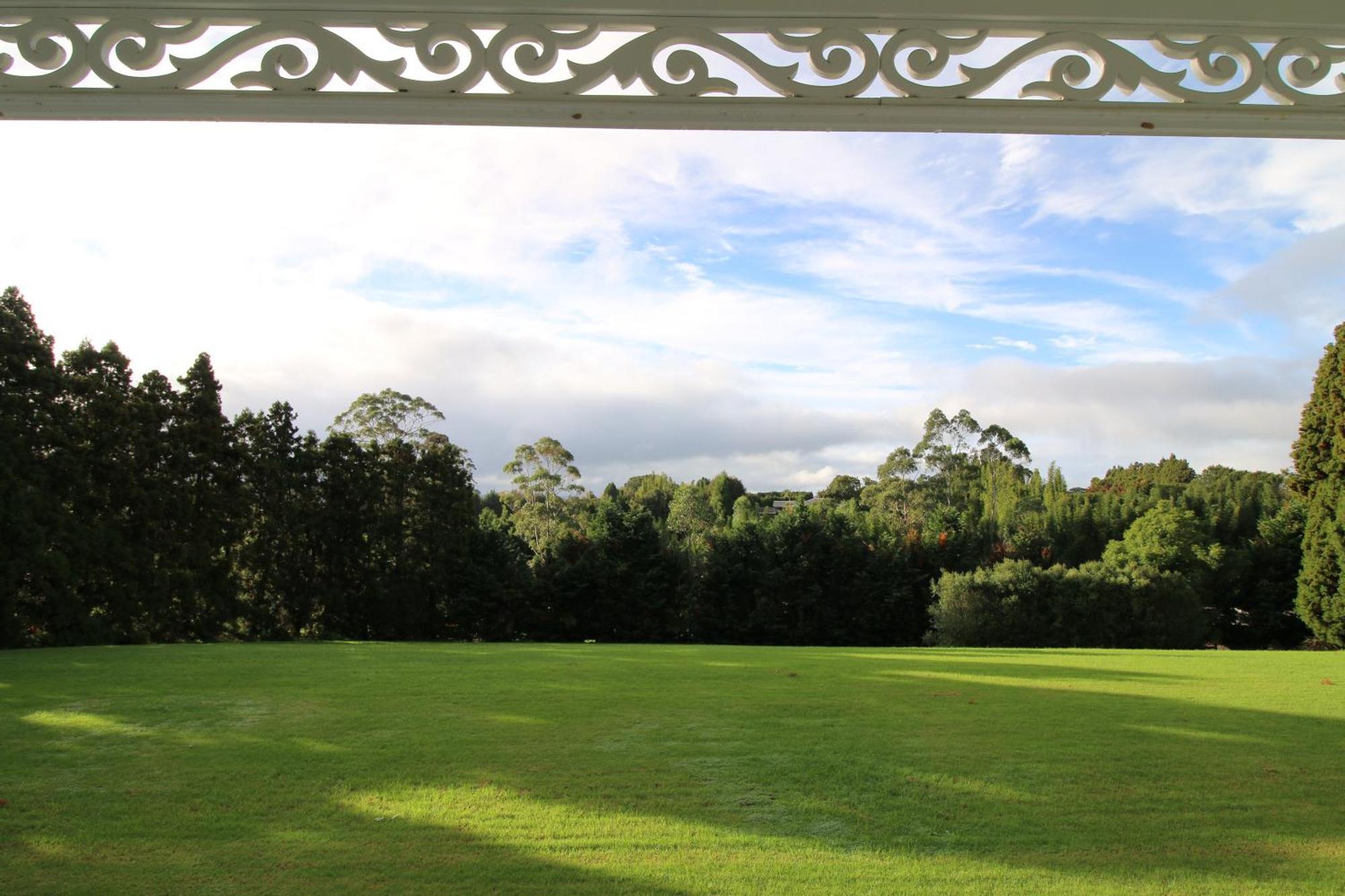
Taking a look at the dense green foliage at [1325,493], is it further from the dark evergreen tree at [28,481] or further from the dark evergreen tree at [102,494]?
the dark evergreen tree at [28,481]

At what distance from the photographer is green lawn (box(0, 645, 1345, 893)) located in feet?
11.1

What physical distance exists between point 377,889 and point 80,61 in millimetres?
2735

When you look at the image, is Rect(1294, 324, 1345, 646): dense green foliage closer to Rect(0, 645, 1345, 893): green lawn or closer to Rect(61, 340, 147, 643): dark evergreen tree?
Rect(0, 645, 1345, 893): green lawn

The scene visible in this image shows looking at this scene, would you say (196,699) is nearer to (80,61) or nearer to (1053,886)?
(80,61)

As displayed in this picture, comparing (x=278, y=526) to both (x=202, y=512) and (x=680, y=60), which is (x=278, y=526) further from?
(x=680, y=60)

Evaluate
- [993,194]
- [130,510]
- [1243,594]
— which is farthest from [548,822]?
[1243,594]

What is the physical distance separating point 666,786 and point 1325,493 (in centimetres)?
1512

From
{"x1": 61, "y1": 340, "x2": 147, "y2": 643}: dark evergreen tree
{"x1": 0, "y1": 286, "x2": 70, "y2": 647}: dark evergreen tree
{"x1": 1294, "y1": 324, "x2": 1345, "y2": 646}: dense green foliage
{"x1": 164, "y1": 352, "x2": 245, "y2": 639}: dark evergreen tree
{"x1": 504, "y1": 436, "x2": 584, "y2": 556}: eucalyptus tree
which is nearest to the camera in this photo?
{"x1": 0, "y1": 286, "x2": 70, "y2": 647}: dark evergreen tree

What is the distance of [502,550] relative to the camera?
17.5m

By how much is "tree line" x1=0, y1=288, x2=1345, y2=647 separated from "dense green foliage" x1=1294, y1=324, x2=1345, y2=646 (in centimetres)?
4

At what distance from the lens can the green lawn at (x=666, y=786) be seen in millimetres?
3393

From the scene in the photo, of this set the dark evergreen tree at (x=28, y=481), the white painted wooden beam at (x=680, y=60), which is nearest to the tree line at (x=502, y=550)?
the dark evergreen tree at (x=28, y=481)

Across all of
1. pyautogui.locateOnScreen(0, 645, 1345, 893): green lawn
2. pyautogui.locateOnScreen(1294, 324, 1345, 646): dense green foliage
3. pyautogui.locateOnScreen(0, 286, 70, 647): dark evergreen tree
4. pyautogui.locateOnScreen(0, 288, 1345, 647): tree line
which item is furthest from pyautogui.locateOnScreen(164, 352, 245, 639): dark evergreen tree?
pyautogui.locateOnScreen(1294, 324, 1345, 646): dense green foliage

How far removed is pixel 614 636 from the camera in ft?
58.9
